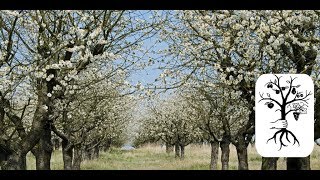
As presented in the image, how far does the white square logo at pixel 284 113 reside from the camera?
26.4 feet

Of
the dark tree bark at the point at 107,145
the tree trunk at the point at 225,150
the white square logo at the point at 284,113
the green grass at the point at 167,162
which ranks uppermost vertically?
the white square logo at the point at 284,113

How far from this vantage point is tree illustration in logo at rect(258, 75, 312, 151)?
798 centimetres

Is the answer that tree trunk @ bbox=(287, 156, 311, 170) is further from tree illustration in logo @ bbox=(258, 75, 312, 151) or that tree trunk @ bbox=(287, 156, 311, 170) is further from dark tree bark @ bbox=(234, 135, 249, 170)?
dark tree bark @ bbox=(234, 135, 249, 170)

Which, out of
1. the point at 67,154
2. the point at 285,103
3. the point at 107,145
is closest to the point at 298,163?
the point at 285,103

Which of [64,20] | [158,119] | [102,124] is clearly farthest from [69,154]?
[158,119]

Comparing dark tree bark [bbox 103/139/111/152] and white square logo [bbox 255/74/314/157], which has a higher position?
white square logo [bbox 255/74/314/157]

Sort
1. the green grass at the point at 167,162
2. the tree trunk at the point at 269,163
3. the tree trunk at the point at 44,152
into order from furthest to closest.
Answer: the green grass at the point at 167,162
the tree trunk at the point at 44,152
the tree trunk at the point at 269,163

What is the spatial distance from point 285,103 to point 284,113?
0.21m

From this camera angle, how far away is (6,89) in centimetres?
920

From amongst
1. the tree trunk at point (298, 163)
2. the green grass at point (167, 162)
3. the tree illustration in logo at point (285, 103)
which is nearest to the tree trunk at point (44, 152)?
the tree trunk at point (298, 163)

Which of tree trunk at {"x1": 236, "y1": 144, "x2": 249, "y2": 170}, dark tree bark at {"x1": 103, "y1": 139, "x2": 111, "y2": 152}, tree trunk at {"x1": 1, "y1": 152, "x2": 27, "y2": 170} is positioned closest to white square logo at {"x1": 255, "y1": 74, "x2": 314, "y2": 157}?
tree trunk at {"x1": 1, "y1": 152, "x2": 27, "y2": 170}

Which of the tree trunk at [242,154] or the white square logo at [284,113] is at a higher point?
the white square logo at [284,113]

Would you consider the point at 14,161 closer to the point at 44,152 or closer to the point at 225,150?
the point at 44,152

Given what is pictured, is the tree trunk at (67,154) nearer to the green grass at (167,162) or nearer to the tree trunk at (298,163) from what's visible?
the tree trunk at (298,163)
